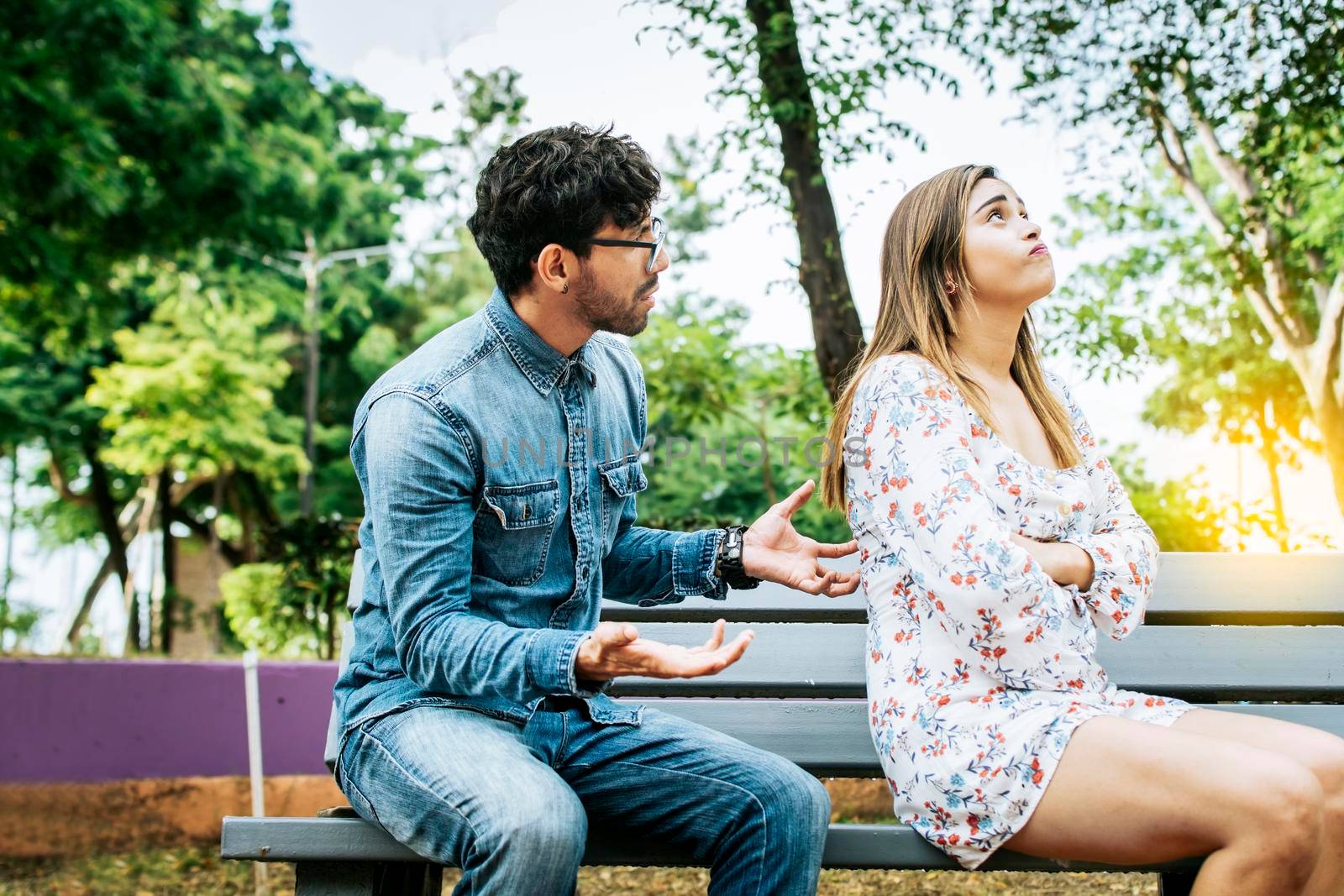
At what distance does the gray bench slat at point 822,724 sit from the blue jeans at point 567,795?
0.46 metres

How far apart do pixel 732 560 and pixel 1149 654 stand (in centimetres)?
111

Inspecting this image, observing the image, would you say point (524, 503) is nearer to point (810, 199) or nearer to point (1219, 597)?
point (1219, 597)

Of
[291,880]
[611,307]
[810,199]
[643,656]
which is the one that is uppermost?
[810,199]

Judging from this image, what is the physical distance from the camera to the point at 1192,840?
81.1 inches

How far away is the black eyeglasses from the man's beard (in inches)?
1.6

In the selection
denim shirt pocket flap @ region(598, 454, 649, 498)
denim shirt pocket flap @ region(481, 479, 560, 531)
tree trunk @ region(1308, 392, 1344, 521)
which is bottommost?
denim shirt pocket flap @ region(481, 479, 560, 531)

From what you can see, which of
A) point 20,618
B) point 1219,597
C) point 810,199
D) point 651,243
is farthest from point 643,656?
point 20,618

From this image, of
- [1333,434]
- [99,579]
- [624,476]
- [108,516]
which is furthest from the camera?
[99,579]

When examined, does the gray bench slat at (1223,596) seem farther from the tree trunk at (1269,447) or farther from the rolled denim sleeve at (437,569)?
the tree trunk at (1269,447)

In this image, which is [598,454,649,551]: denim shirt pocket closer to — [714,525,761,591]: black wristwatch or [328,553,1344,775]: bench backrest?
[714,525,761,591]: black wristwatch

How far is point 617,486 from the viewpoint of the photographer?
254 centimetres

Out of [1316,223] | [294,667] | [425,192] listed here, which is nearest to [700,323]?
[294,667]

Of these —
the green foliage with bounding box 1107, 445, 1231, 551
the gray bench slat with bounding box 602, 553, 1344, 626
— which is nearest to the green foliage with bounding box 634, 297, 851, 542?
the green foliage with bounding box 1107, 445, 1231, 551

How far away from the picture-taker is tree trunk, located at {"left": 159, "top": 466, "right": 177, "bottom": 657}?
842 inches
